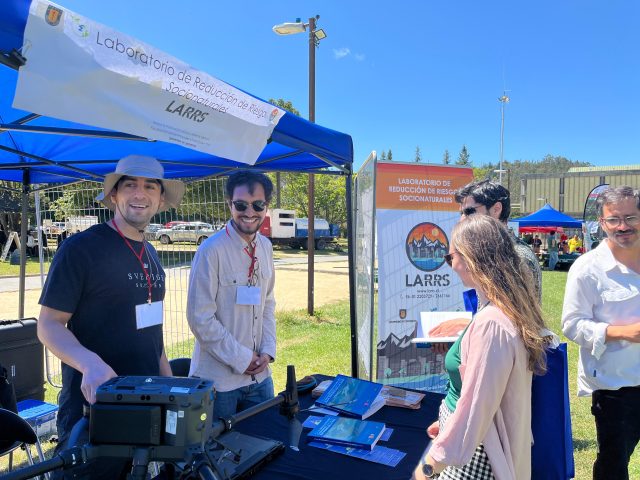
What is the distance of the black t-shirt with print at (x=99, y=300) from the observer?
1.63m

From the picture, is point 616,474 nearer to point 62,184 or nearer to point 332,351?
point 332,351

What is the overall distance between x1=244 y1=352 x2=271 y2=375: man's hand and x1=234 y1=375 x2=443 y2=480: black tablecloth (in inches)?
10.1

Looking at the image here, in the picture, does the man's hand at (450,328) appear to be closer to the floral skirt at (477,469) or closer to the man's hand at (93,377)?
the floral skirt at (477,469)

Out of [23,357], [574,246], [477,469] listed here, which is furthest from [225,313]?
[574,246]

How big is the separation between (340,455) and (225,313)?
0.92 m

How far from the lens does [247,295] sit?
2.22 metres

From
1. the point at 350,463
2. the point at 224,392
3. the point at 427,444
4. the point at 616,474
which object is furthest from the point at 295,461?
the point at 616,474

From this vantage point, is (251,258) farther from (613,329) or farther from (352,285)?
(613,329)

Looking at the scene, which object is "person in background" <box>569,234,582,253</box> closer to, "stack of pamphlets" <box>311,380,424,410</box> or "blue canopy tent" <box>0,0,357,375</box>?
"blue canopy tent" <box>0,0,357,375</box>

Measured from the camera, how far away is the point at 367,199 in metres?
3.58

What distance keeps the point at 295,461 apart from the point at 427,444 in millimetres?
534

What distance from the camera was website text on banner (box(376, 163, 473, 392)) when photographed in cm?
371

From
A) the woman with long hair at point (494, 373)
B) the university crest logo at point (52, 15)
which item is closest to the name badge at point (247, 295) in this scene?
the woman with long hair at point (494, 373)

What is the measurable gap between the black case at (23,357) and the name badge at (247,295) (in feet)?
7.79
